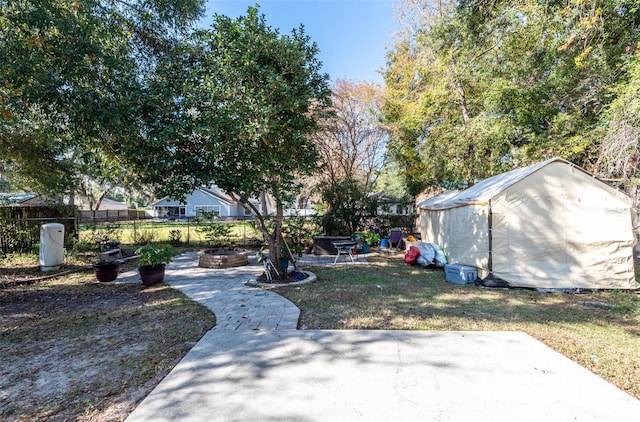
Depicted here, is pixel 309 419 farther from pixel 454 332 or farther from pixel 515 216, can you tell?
pixel 515 216

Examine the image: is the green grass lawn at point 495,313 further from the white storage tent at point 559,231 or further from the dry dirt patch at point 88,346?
the dry dirt patch at point 88,346

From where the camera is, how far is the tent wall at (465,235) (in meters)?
6.96

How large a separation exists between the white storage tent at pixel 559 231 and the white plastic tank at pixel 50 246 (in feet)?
36.8

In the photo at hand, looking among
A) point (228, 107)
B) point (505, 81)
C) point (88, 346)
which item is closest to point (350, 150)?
point (505, 81)

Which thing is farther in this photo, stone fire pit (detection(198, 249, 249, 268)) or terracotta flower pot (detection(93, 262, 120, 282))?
stone fire pit (detection(198, 249, 249, 268))

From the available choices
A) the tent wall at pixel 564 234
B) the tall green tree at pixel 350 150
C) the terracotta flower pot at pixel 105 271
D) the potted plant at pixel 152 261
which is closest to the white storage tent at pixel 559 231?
the tent wall at pixel 564 234

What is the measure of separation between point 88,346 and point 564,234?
8.69 m

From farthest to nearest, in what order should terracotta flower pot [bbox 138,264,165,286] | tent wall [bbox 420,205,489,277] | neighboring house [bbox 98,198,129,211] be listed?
1. neighboring house [bbox 98,198,129,211]
2. tent wall [bbox 420,205,489,277]
3. terracotta flower pot [bbox 138,264,165,286]

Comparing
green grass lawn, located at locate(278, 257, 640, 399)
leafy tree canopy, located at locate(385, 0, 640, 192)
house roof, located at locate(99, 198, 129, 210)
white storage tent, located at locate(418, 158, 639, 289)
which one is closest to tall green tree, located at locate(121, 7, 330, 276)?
green grass lawn, located at locate(278, 257, 640, 399)

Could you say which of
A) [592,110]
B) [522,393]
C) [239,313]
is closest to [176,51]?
[239,313]

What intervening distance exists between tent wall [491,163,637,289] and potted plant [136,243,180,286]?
755 centimetres

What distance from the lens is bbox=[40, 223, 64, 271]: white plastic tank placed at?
26.8 ft

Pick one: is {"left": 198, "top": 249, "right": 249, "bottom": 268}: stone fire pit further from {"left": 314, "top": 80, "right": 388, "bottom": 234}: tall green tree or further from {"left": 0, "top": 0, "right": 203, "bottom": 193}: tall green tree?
{"left": 314, "top": 80, "right": 388, "bottom": 234}: tall green tree

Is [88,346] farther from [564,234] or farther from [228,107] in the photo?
[564,234]
